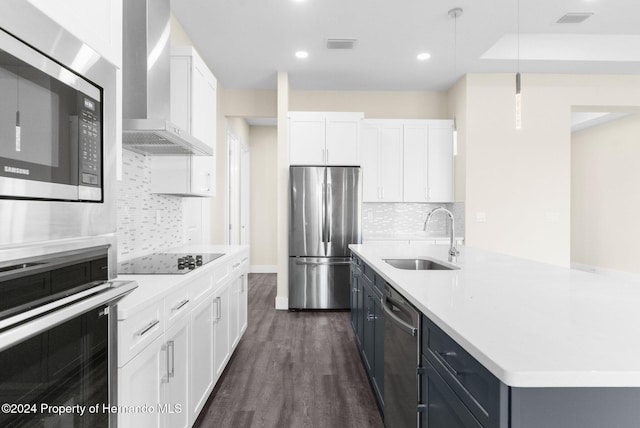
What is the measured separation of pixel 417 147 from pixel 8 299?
4.73 metres

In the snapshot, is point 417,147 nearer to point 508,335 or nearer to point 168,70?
point 168,70

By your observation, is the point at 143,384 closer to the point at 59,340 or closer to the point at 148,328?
the point at 148,328

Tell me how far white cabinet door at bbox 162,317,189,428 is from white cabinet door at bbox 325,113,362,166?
10.1 ft

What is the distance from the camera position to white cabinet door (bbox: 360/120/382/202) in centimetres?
484

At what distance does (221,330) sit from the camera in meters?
2.44

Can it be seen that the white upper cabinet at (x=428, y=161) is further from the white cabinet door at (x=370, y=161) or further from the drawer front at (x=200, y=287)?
the drawer front at (x=200, y=287)

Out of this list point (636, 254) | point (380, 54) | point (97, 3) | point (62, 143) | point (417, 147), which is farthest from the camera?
point (636, 254)

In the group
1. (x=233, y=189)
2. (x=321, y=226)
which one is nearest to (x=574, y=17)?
(x=321, y=226)

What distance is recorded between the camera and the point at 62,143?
85cm

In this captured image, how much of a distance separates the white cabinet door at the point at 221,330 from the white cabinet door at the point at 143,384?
2.68 feet

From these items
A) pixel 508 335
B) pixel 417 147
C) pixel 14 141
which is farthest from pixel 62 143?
pixel 417 147

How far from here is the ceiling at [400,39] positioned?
10.1 ft

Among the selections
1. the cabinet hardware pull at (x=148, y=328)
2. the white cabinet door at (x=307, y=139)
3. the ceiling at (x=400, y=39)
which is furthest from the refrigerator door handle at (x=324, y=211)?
the cabinet hardware pull at (x=148, y=328)

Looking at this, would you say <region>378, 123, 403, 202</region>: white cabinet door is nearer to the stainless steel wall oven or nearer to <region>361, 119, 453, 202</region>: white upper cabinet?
<region>361, 119, 453, 202</region>: white upper cabinet
